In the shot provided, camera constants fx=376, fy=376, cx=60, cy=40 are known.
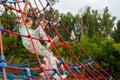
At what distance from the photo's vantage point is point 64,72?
15.4 ft

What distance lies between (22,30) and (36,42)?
24 cm

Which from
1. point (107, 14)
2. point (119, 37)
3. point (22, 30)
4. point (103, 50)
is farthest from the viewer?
point (107, 14)

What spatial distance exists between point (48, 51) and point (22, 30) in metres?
0.39

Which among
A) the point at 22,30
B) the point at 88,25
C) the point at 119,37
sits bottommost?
the point at 22,30

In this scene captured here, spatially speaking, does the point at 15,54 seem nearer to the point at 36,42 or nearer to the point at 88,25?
the point at 36,42

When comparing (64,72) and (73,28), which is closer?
(64,72)

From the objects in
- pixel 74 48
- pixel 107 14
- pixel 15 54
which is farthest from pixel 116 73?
pixel 107 14

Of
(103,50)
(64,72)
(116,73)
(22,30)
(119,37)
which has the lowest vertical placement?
(64,72)

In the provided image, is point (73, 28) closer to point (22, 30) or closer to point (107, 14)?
point (107, 14)

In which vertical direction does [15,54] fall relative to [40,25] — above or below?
above

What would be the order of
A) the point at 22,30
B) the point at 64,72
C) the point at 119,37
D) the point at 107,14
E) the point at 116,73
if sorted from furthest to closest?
the point at 107,14, the point at 119,37, the point at 116,73, the point at 64,72, the point at 22,30

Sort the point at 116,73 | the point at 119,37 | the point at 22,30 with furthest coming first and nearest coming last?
the point at 119,37 → the point at 116,73 → the point at 22,30

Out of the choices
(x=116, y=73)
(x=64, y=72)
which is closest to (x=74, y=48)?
(x=116, y=73)

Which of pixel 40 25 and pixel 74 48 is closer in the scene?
pixel 40 25
